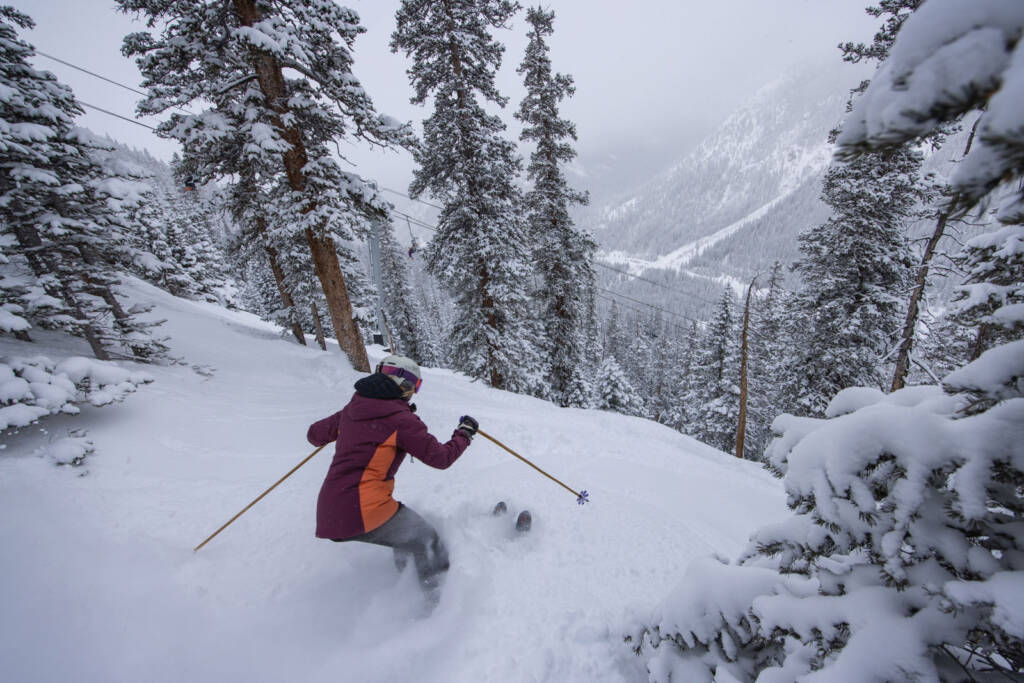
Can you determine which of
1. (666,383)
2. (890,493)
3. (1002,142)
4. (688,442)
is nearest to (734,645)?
(890,493)

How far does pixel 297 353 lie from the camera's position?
521 inches

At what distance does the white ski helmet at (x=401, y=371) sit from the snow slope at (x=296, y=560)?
70.8 inches

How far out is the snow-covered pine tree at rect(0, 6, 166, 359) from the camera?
21.4ft

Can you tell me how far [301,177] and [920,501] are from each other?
11486mm

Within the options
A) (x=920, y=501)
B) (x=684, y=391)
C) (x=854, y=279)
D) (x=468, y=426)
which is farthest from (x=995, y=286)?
(x=684, y=391)

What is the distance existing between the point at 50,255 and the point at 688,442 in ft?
42.4

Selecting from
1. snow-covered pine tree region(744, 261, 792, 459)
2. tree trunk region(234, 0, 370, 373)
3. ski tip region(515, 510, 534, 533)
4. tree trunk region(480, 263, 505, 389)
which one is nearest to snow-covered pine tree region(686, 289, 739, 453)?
snow-covered pine tree region(744, 261, 792, 459)

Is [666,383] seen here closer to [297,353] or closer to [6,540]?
[297,353]

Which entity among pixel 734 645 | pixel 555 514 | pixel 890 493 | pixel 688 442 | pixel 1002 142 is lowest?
pixel 688 442

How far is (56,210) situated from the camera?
23.1 feet

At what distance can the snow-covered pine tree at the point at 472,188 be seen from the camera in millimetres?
12188

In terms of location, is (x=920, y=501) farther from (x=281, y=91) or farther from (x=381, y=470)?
(x=281, y=91)

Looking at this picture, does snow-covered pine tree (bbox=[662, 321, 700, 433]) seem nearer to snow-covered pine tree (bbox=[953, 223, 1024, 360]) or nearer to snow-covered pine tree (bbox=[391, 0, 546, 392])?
snow-covered pine tree (bbox=[391, 0, 546, 392])

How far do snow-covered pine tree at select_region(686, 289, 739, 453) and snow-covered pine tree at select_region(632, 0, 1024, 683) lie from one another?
2441cm
